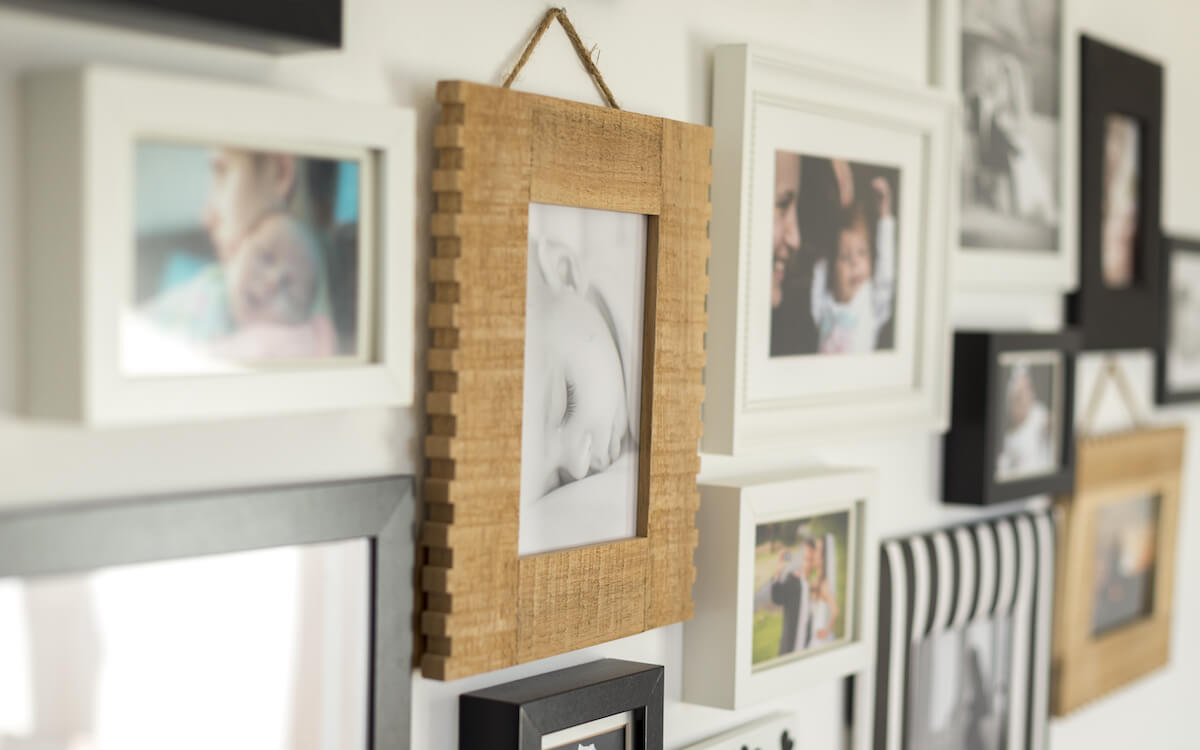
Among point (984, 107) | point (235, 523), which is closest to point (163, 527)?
point (235, 523)

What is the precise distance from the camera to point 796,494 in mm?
1105

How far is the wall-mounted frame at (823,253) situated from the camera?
1042 mm

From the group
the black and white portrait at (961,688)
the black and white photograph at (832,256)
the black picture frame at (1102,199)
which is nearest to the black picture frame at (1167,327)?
the black picture frame at (1102,199)

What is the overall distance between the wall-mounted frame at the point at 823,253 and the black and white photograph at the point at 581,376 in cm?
13

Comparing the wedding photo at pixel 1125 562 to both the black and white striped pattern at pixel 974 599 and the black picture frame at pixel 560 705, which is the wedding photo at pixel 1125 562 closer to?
the black and white striped pattern at pixel 974 599

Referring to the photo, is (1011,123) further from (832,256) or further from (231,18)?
(231,18)

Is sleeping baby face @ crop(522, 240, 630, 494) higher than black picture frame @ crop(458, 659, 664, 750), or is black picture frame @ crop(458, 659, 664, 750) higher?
sleeping baby face @ crop(522, 240, 630, 494)

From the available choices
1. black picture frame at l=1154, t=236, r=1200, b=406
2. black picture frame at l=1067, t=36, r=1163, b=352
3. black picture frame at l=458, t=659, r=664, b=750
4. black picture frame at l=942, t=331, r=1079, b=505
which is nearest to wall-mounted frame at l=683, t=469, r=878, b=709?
black picture frame at l=458, t=659, r=664, b=750

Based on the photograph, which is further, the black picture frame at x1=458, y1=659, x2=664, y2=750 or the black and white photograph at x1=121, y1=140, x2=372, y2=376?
the black picture frame at x1=458, y1=659, x2=664, y2=750

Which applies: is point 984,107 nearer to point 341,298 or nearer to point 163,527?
point 341,298

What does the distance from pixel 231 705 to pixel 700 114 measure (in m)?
0.60

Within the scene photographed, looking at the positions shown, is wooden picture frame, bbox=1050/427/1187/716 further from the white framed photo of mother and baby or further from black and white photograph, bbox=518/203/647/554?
the white framed photo of mother and baby

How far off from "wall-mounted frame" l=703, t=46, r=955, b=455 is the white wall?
0.05 meters

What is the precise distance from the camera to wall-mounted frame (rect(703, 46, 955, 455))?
3.42 feet
